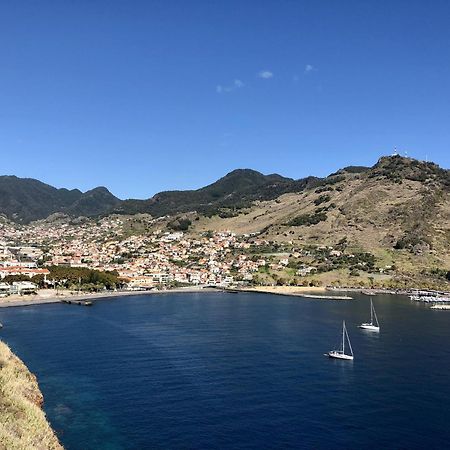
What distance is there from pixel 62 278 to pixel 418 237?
397 feet

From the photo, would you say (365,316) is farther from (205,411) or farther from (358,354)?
(205,411)

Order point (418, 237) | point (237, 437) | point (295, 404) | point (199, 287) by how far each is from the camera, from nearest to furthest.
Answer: point (237, 437), point (295, 404), point (199, 287), point (418, 237)

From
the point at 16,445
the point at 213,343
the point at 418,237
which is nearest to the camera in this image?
the point at 16,445

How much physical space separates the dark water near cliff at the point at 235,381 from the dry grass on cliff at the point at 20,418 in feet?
10.8

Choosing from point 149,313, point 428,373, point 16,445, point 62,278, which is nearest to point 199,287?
point 62,278

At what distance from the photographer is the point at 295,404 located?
42.6 meters

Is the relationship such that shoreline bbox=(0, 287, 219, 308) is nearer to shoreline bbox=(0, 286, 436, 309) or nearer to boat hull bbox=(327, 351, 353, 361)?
shoreline bbox=(0, 286, 436, 309)

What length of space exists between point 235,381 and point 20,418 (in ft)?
80.5

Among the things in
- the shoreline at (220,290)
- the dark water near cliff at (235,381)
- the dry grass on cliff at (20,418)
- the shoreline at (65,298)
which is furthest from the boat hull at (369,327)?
the shoreline at (65,298)

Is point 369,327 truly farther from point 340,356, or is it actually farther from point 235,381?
point 235,381

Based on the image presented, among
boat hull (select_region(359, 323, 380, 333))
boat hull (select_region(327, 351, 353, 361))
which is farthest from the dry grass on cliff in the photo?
boat hull (select_region(359, 323, 380, 333))

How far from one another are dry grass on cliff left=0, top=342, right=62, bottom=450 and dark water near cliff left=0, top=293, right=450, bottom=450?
3301mm

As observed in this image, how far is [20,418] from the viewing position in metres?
28.8

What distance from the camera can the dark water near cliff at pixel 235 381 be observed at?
3634 cm
